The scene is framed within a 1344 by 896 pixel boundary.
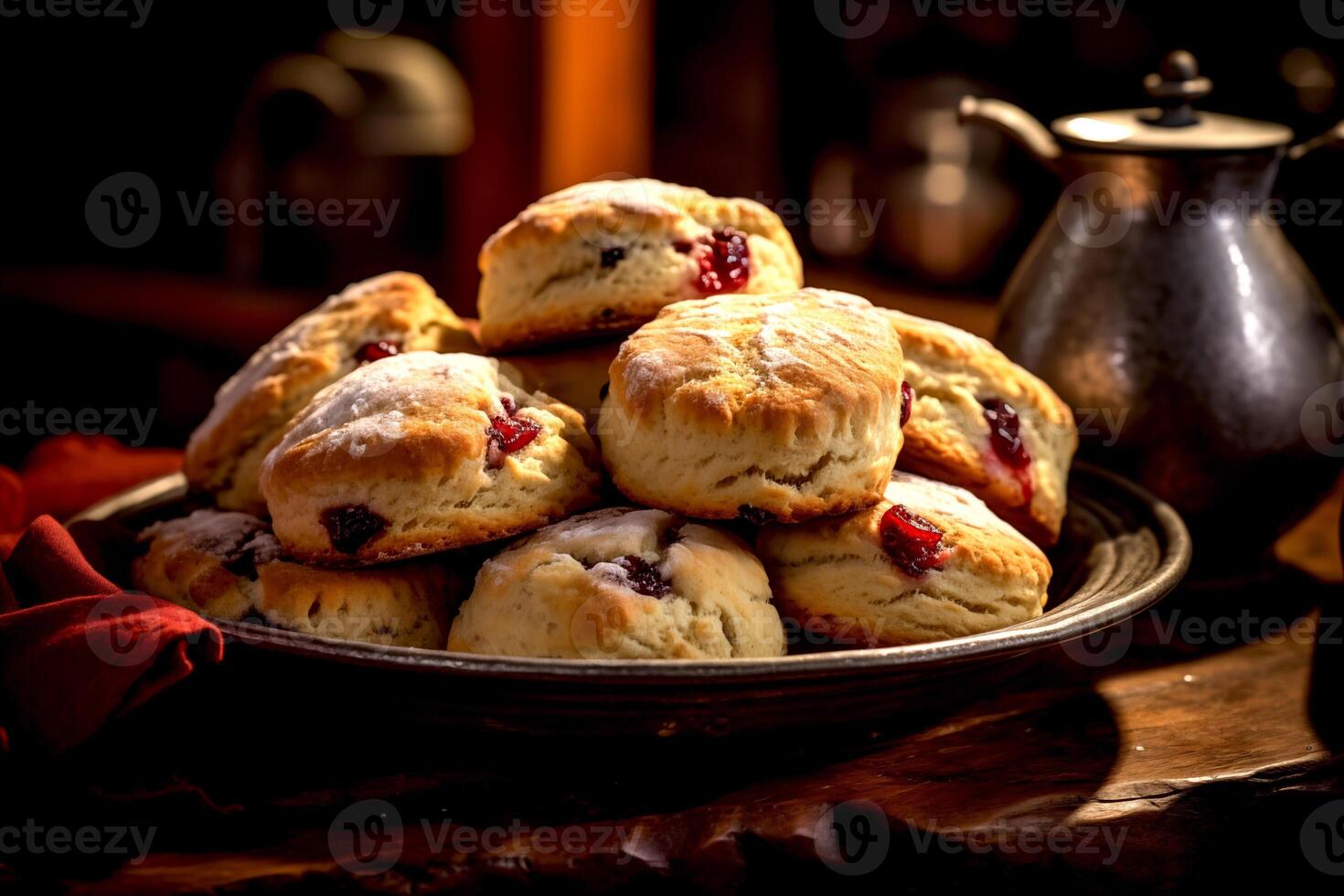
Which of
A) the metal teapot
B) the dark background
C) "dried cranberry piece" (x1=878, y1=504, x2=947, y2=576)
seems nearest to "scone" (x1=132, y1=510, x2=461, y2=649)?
"dried cranberry piece" (x1=878, y1=504, x2=947, y2=576)

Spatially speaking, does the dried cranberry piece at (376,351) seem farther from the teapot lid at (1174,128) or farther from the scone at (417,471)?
the teapot lid at (1174,128)

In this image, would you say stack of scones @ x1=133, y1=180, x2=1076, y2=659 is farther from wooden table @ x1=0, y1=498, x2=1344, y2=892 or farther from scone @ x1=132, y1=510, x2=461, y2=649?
wooden table @ x1=0, y1=498, x2=1344, y2=892

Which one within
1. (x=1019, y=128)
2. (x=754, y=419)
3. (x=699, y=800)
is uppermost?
(x=1019, y=128)

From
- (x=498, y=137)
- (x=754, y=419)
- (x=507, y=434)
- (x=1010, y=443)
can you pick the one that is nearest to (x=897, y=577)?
(x=754, y=419)

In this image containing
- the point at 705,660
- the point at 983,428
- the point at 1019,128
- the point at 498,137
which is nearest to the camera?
the point at 705,660

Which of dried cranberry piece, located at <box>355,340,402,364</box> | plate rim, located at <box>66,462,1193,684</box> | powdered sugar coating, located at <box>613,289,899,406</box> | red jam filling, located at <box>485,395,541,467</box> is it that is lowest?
plate rim, located at <box>66,462,1193,684</box>

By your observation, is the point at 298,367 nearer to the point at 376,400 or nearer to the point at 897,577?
the point at 376,400

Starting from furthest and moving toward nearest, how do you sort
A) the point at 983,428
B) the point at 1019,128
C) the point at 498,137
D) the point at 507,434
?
the point at 498,137 → the point at 1019,128 → the point at 983,428 → the point at 507,434

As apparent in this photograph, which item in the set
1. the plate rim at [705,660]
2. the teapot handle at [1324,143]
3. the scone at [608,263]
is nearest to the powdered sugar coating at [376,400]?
the scone at [608,263]
